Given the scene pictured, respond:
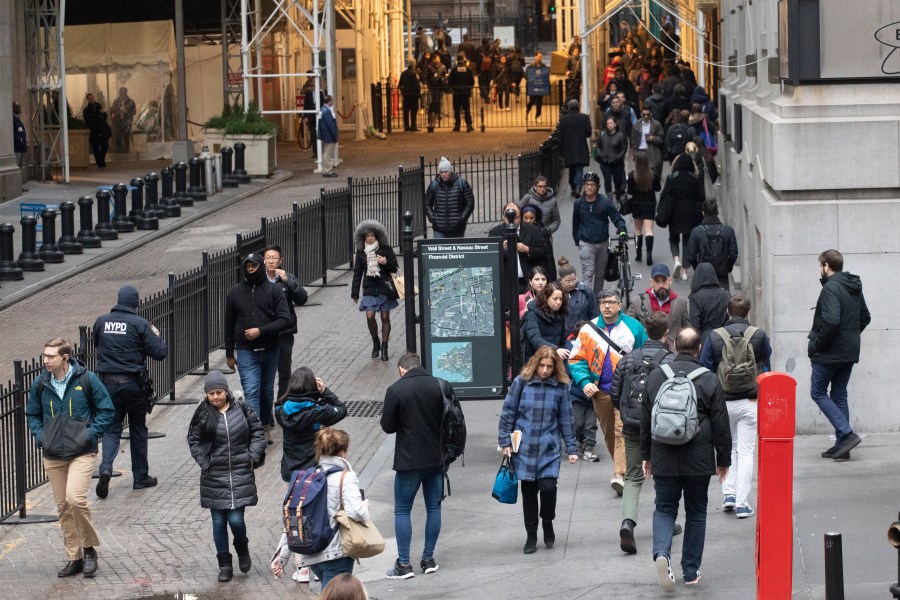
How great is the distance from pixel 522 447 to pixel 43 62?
89.1 ft

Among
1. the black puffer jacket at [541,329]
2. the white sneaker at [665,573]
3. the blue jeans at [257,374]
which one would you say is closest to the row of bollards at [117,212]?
the blue jeans at [257,374]

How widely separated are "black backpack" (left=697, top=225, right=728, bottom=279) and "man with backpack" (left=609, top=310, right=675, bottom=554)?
598 cm

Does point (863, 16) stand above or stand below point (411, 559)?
above

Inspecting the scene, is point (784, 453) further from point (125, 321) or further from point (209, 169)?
point (209, 169)

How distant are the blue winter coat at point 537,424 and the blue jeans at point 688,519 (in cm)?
99

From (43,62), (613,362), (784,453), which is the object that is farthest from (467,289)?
(43,62)

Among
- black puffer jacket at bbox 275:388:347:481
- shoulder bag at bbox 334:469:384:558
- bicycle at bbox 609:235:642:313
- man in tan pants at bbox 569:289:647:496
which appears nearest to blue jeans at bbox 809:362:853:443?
man in tan pants at bbox 569:289:647:496

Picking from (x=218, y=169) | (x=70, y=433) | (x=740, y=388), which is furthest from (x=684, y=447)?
(x=218, y=169)

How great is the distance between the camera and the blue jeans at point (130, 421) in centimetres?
1247

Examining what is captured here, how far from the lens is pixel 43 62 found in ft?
115

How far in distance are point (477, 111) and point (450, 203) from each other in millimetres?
26008

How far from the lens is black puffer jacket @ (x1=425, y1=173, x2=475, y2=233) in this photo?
19578mm

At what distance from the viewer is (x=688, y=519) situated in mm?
9547

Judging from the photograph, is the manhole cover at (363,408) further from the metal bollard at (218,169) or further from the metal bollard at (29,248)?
the metal bollard at (218,169)
